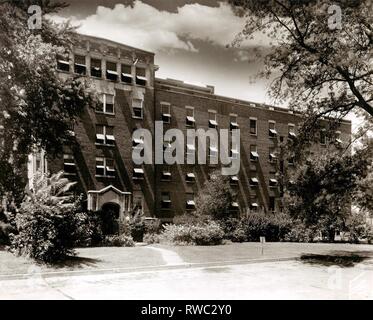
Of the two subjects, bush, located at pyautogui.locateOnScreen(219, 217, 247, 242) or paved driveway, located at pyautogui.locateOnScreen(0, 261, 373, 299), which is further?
bush, located at pyautogui.locateOnScreen(219, 217, 247, 242)

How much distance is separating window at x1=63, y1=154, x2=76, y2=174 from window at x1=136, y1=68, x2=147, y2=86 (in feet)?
29.5

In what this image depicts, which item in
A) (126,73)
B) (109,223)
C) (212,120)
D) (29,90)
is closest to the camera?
(29,90)

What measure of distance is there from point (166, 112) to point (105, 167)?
26.4 feet

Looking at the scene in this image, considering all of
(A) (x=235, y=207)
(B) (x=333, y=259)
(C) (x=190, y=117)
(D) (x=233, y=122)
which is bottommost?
(B) (x=333, y=259)

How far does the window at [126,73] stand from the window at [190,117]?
6.54 m

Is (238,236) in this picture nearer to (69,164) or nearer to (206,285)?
(69,164)

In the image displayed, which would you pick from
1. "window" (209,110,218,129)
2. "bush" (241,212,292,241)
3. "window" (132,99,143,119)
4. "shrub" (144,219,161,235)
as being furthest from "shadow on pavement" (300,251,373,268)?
"window" (209,110,218,129)

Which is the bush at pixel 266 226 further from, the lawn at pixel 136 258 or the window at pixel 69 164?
the window at pixel 69 164

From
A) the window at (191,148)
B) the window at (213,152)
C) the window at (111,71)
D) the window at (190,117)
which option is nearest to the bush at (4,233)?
the window at (111,71)

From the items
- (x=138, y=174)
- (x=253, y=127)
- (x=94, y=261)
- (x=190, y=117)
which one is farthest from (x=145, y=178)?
(x=94, y=261)

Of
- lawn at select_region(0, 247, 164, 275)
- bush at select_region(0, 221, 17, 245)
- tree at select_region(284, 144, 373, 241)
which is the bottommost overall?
lawn at select_region(0, 247, 164, 275)

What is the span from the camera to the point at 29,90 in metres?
20.0

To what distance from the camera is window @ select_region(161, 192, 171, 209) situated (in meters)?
39.4

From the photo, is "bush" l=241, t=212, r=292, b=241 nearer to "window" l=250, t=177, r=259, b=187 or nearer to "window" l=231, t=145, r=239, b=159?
"window" l=250, t=177, r=259, b=187
